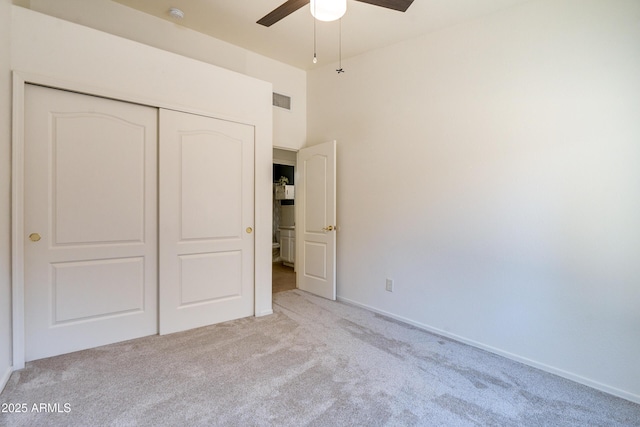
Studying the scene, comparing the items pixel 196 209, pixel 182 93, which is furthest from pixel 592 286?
pixel 182 93

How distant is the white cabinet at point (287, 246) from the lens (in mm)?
6109

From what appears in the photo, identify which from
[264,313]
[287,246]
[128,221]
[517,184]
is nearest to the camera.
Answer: [517,184]

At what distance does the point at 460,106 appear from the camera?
2.79m

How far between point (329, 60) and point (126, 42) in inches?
91.7

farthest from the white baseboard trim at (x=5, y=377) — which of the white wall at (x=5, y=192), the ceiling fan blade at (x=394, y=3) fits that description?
the ceiling fan blade at (x=394, y=3)

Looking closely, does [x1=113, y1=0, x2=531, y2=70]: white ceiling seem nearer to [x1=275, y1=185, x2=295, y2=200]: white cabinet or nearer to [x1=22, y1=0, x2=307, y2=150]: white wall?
[x1=22, y1=0, x2=307, y2=150]: white wall

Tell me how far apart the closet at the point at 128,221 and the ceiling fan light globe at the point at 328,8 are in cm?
150

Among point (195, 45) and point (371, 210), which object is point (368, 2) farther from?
point (195, 45)

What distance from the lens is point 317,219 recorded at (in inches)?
161

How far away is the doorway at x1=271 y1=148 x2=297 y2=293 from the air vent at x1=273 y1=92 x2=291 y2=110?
1.04 meters

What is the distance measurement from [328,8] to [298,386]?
252cm

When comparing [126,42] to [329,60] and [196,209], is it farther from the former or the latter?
[329,60]

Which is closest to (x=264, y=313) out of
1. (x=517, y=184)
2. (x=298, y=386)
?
(x=298, y=386)

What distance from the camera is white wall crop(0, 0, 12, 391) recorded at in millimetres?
1977
